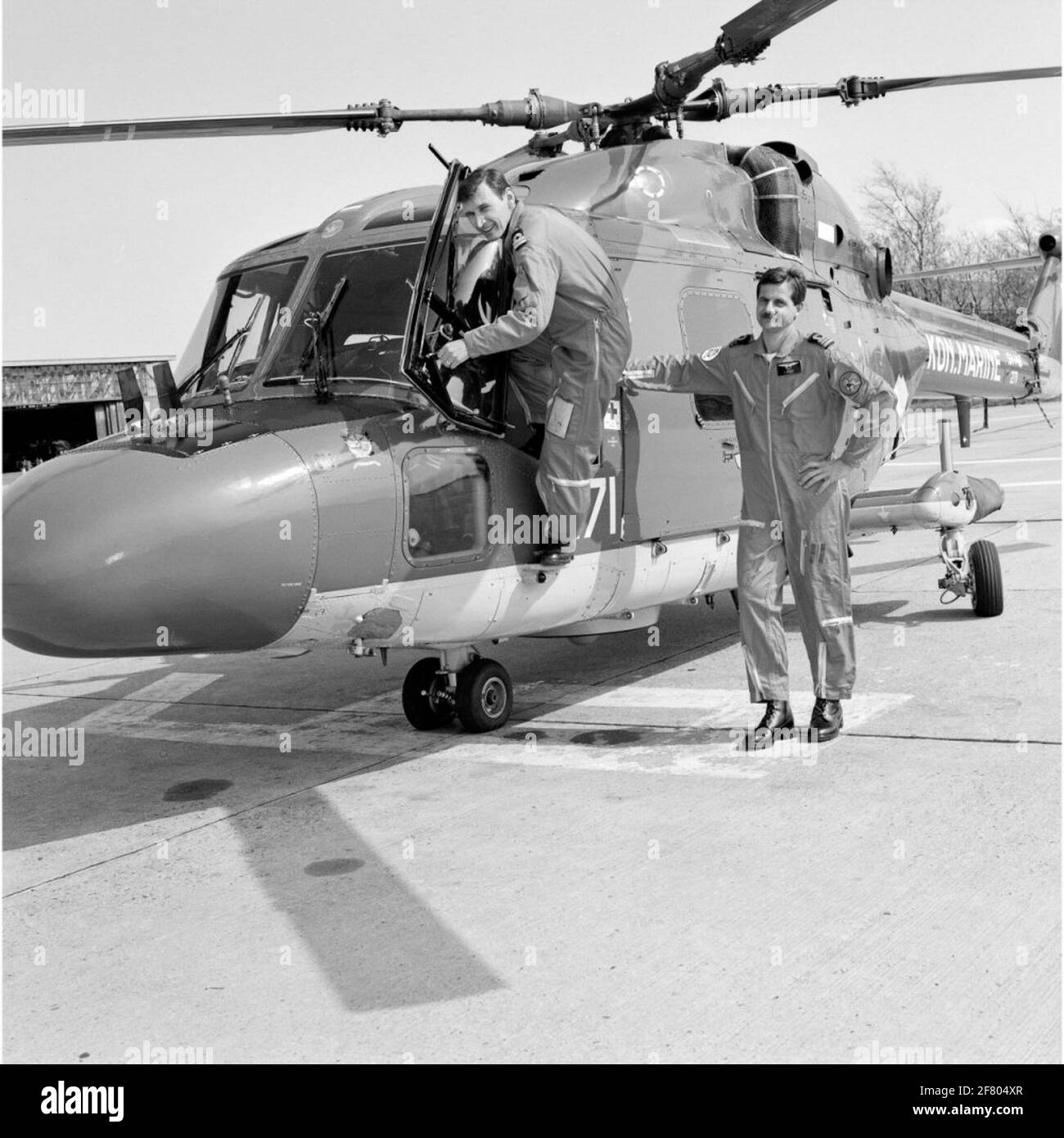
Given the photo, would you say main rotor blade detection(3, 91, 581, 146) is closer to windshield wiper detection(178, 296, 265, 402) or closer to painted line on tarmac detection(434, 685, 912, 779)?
windshield wiper detection(178, 296, 265, 402)

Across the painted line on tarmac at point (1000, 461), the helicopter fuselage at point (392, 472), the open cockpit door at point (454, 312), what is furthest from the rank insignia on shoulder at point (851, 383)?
the painted line on tarmac at point (1000, 461)

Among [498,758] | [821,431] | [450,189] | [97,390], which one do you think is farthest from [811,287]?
[97,390]

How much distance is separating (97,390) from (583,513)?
38.9 metres

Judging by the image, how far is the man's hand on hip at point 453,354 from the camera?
508 cm

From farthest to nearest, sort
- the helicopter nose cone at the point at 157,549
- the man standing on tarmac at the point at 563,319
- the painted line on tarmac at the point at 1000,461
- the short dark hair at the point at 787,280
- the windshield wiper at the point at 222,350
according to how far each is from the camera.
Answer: the painted line on tarmac at the point at 1000,461
the windshield wiper at the point at 222,350
the short dark hair at the point at 787,280
the man standing on tarmac at the point at 563,319
the helicopter nose cone at the point at 157,549

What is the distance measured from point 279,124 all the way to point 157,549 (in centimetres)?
247

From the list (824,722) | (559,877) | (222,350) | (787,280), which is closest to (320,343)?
(222,350)

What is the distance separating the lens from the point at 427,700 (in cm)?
626

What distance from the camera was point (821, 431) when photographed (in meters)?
5.52

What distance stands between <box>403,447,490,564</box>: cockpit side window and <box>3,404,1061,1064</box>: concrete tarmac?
99 centimetres

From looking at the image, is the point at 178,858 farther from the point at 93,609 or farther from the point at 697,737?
the point at 697,737

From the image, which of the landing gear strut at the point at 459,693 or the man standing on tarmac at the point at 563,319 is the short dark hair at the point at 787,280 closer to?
the man standing on tarmac at the point at 563,319

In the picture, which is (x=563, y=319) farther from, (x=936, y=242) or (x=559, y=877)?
(x=936, y=242)
